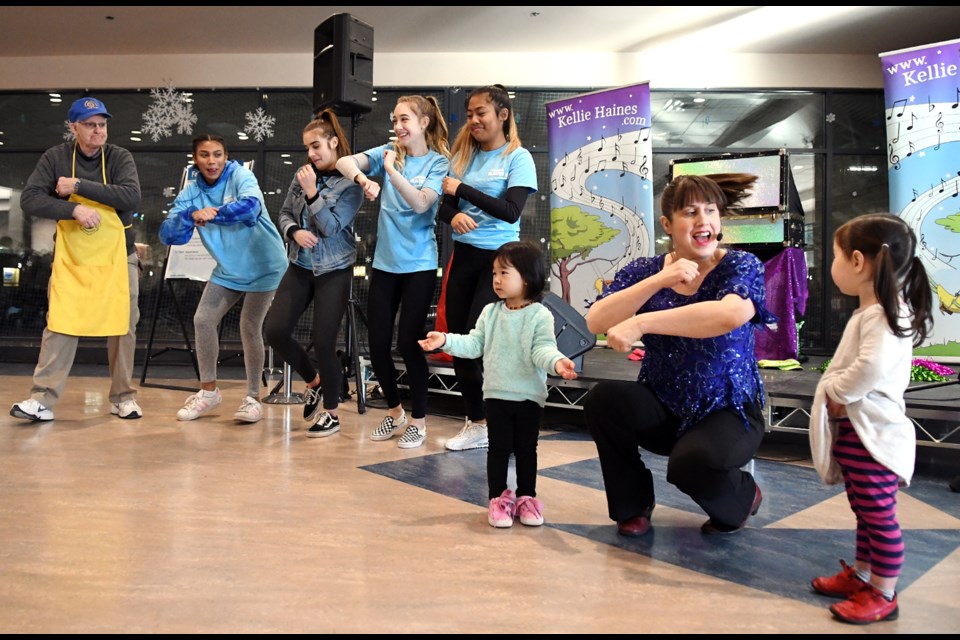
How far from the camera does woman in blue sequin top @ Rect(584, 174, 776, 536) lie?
170 centimetres

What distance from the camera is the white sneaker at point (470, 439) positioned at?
297 cm

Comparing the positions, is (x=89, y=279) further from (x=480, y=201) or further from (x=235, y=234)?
(x=480, y=201)

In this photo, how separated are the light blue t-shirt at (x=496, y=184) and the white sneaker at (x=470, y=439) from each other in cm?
77

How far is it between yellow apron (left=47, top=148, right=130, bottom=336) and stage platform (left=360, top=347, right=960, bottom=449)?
142cm

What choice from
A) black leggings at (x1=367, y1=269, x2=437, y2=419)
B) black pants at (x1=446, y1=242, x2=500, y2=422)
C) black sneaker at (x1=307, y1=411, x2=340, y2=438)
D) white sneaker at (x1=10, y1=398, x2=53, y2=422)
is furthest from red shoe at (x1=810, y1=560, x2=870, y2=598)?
white sneaker at (x1=10, y1=398, x2=53, y2=422)

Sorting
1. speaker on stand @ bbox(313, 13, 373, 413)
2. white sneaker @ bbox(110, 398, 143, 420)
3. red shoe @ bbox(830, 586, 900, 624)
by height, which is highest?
speaker on stand @ bbox(313, 13, 373, 413)

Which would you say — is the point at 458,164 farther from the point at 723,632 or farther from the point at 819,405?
the point at 723,632

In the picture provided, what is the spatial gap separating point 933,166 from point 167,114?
22.1 feet

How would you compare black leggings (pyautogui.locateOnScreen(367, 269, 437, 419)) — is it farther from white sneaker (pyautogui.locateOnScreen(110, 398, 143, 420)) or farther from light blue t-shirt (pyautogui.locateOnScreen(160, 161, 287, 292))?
white sneaker (pyautogui.locateOnScreen(110, 398, 143, 420))

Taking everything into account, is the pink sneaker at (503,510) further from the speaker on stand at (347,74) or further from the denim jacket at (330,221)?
the speaker on stand at (347,74)

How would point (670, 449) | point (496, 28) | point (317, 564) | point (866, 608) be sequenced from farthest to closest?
point (496, 28) < point (670, 449) < point (317, 564) < point (866, 608)

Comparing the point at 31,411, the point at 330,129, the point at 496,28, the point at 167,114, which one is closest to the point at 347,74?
the point at 330,129

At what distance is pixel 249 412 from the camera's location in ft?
11.5

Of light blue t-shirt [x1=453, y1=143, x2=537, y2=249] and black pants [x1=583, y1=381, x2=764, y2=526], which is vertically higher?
light blue t-shirt [x1=453, y1=143, x2=537, y2=249]
